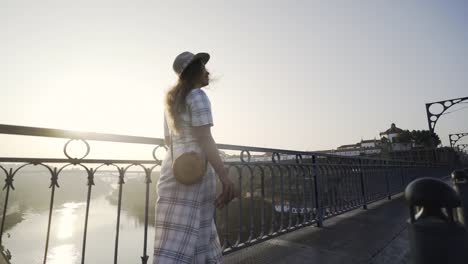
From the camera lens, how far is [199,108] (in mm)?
1643

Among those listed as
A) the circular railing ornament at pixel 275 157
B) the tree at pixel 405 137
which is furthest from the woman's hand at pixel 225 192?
the tree at pixel 405 137

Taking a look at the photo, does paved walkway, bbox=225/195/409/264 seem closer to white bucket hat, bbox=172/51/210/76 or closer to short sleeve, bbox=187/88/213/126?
short sleeve, bbox=187/88/213/126

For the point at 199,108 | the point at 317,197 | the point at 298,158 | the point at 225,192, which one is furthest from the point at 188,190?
the point at 317,197

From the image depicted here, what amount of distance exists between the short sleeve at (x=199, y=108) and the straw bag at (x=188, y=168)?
0.22m

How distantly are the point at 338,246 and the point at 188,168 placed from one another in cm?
253

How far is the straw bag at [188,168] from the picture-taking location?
60.6 inches

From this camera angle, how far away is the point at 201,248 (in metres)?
1.68

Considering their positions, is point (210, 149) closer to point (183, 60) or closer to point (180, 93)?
point (180, 93)

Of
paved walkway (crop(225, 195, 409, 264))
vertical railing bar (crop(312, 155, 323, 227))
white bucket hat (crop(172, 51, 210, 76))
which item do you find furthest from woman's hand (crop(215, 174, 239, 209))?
vertical railing bar (crop(312, 155, 323, 227))

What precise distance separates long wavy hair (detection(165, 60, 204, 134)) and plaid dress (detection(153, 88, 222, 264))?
0.13 ft

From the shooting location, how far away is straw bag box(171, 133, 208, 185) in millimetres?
1538

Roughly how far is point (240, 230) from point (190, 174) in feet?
5.13

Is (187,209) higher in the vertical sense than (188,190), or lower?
lower

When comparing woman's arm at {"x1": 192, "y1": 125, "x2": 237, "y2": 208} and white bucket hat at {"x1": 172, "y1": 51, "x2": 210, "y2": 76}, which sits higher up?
white bucket hat at {"x1": 172, "y1": 51, "x2": 210, "y2": 76}
